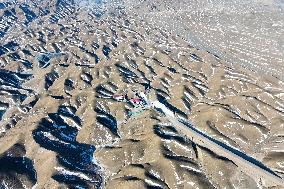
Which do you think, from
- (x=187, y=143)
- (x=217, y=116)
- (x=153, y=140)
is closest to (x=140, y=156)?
(x=153, y=140)

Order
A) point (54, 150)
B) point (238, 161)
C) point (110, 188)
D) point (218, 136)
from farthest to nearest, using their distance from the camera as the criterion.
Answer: point (218, 136) → point (54, 150) → point (238, 161) → point (110, 188)

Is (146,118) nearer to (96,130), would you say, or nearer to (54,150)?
(96,130)

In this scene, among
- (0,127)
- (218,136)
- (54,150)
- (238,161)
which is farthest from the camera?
(0,127)

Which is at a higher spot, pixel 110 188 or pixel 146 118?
pixel 146 118

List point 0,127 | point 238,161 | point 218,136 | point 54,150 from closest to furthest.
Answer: point 238,161, point 54,150, point 218,136, point 0,127

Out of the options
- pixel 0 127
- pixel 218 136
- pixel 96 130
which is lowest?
pixel 0 127

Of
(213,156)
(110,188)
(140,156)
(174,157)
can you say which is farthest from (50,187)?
(213,156)

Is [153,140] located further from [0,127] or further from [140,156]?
[0,127]

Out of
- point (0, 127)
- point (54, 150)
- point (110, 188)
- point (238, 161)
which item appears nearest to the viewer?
point (110, 188)

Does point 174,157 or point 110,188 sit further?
point 174,157

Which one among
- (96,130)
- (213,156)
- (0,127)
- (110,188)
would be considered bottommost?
(0,127)
